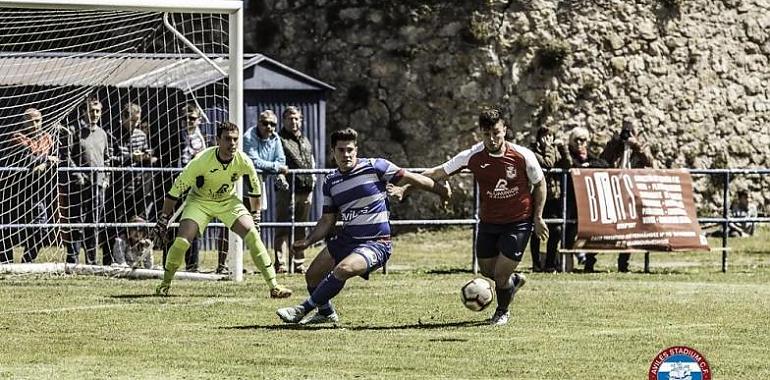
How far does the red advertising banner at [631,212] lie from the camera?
20.8 meters

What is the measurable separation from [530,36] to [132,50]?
7.82 m

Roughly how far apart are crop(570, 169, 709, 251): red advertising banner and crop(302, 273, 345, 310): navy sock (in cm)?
659

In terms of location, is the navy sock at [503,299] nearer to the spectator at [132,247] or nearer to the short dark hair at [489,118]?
Result: the short dark hair at [489,118]

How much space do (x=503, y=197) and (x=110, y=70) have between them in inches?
281

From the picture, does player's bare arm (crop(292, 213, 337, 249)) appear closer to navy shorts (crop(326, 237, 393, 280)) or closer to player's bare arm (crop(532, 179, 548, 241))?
navy shorts (crop(326, 237, 393, 280))

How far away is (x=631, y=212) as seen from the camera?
68.6 ft

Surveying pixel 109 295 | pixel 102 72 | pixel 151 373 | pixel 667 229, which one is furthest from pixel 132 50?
pixel 151 373

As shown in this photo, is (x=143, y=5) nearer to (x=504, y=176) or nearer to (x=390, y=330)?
(x=504, y=176)

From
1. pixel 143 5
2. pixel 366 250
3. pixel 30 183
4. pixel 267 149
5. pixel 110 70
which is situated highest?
pixel 143 5

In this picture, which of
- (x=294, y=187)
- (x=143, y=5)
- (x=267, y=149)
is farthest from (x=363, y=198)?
(x=294, y=187)

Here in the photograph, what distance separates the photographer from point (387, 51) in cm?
2677

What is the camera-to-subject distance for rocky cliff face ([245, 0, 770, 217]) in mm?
26750

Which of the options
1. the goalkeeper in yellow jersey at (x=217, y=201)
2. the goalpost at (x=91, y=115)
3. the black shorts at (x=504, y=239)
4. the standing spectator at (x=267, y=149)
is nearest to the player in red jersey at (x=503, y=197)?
the black shorts at (x=504, y=239)

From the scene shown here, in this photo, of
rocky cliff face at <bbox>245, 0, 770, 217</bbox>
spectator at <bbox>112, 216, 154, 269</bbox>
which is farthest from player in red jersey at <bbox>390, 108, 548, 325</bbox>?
rocky cliff face at <bbox>245, 0, 770, 217</bbox>
